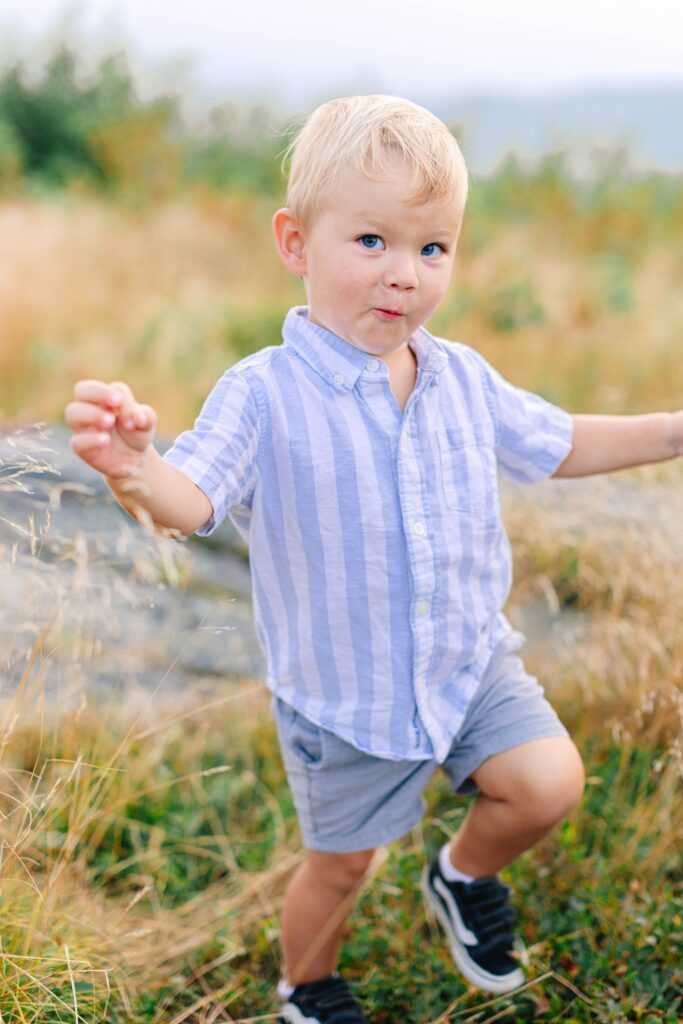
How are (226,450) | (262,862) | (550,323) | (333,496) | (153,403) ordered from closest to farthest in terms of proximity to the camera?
1. (226,450)
2. (333,496)
3. (262,862)
4. (153,403)
5. (550,323)

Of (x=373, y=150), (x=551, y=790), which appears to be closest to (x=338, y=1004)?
(x=551, y=790)

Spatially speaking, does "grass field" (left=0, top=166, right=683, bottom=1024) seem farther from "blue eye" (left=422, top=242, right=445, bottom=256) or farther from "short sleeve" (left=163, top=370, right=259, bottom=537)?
"blue eye" (left=422, top=242, right=445, bottom=256)

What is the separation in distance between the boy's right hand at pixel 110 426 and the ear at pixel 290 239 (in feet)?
1.76

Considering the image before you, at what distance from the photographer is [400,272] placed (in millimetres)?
1721

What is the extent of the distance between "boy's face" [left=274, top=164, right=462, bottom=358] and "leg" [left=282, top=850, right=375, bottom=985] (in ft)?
3.32

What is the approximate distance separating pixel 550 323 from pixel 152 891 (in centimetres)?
557

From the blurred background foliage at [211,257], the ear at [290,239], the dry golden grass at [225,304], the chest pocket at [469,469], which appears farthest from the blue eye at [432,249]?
the blurred background foliage at [211,257]

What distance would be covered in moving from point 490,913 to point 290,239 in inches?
54.5

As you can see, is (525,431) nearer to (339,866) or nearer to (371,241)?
(371,241)

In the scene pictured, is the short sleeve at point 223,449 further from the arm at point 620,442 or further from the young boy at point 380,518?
the arm at point 620,442

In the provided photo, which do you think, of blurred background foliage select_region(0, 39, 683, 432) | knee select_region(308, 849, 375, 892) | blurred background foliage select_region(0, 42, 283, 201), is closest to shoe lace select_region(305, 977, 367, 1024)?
knee select_region(308, 849, 375, 892)

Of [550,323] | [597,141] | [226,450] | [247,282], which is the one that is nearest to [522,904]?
[226,450]

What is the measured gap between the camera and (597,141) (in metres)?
10.7

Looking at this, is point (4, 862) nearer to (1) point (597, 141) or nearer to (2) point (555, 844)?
(2) point (555, 844)
